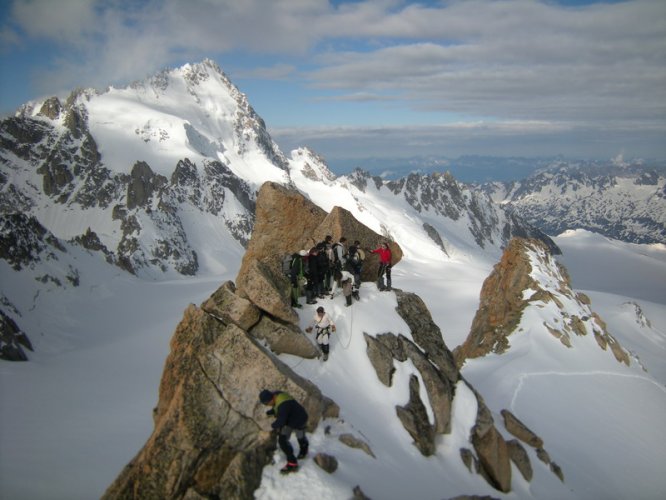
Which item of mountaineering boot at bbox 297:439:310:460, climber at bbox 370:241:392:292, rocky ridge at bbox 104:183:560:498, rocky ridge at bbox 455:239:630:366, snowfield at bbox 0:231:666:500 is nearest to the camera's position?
rocky ridge at bbox 104:183:560:498

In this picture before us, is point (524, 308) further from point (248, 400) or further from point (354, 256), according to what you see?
point (248, 400)

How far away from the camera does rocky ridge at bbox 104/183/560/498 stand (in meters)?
10.8

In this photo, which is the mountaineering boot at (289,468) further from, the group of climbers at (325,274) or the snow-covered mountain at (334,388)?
the group of climbers at (325,274)

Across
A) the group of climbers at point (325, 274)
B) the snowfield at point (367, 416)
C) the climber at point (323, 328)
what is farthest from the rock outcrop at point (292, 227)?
the climber at point (323, 328)

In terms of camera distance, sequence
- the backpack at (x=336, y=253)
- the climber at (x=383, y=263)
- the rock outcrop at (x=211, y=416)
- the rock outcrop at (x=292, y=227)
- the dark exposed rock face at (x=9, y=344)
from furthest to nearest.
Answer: the dark exposed rock face at (x=9, y=344), the rock outcrop at (x=292, y=227), the climber at (x=383, y=263), the backpack at (x=336, y=253), the rock outcrop at (x=211, y=416)

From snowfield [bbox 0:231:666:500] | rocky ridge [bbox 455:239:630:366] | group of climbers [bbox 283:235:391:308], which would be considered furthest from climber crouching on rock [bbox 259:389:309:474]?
rocky ridge [bbox 455:239:630:366]

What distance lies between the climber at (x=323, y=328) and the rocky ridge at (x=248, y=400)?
398 millimetres

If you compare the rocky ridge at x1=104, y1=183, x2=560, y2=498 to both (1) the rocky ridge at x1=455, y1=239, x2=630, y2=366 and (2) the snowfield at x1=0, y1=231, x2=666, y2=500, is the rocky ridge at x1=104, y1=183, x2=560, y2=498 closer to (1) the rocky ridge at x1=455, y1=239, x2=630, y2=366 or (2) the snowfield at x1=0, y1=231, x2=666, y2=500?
(2) the snowfield at x1=0, y1=231, x2=666, y2=500

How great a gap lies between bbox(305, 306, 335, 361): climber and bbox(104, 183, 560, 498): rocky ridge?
40cm

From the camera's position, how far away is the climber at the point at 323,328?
16172 millimetres

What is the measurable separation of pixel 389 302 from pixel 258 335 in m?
6.77

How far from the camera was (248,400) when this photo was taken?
12.2 metres

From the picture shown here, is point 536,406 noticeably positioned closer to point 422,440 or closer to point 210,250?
point 422,440

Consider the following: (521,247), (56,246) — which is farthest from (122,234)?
(521,247)
